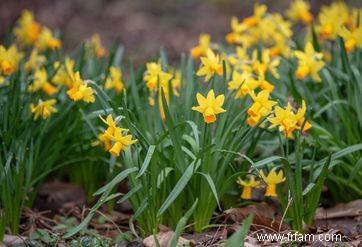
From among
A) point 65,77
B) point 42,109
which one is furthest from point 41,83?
point 42,109

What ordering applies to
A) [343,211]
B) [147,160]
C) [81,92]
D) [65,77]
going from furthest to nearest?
[65,77] < [343,211] < [81,92] < [147,160]

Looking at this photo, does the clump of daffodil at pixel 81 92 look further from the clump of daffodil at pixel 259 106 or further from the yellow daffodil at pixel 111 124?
the clump of daffodil at pixel 259 106

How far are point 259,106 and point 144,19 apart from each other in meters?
5.18

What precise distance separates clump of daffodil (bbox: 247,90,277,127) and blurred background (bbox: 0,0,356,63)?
3816 millimetres

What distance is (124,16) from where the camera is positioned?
7559 mm

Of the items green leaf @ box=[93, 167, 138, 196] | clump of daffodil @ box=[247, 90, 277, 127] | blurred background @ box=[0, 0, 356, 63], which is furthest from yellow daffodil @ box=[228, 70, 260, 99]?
blurred background @ box=[0, 0, 356, 63]

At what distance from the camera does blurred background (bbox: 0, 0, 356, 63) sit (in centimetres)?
673

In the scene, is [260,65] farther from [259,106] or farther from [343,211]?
[343,211]

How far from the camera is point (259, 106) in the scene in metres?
2.53

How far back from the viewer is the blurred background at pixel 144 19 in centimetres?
673

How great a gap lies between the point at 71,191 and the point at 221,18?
14.7 feet

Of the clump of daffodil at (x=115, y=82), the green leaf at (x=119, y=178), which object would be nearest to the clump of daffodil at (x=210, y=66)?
the green leaf at (x=119, y=178)

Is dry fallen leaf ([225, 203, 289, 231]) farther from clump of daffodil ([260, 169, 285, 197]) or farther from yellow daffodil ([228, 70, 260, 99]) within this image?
yellow daffodil ([228, 70, 260, 99])

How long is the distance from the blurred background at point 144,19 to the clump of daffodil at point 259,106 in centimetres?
382
